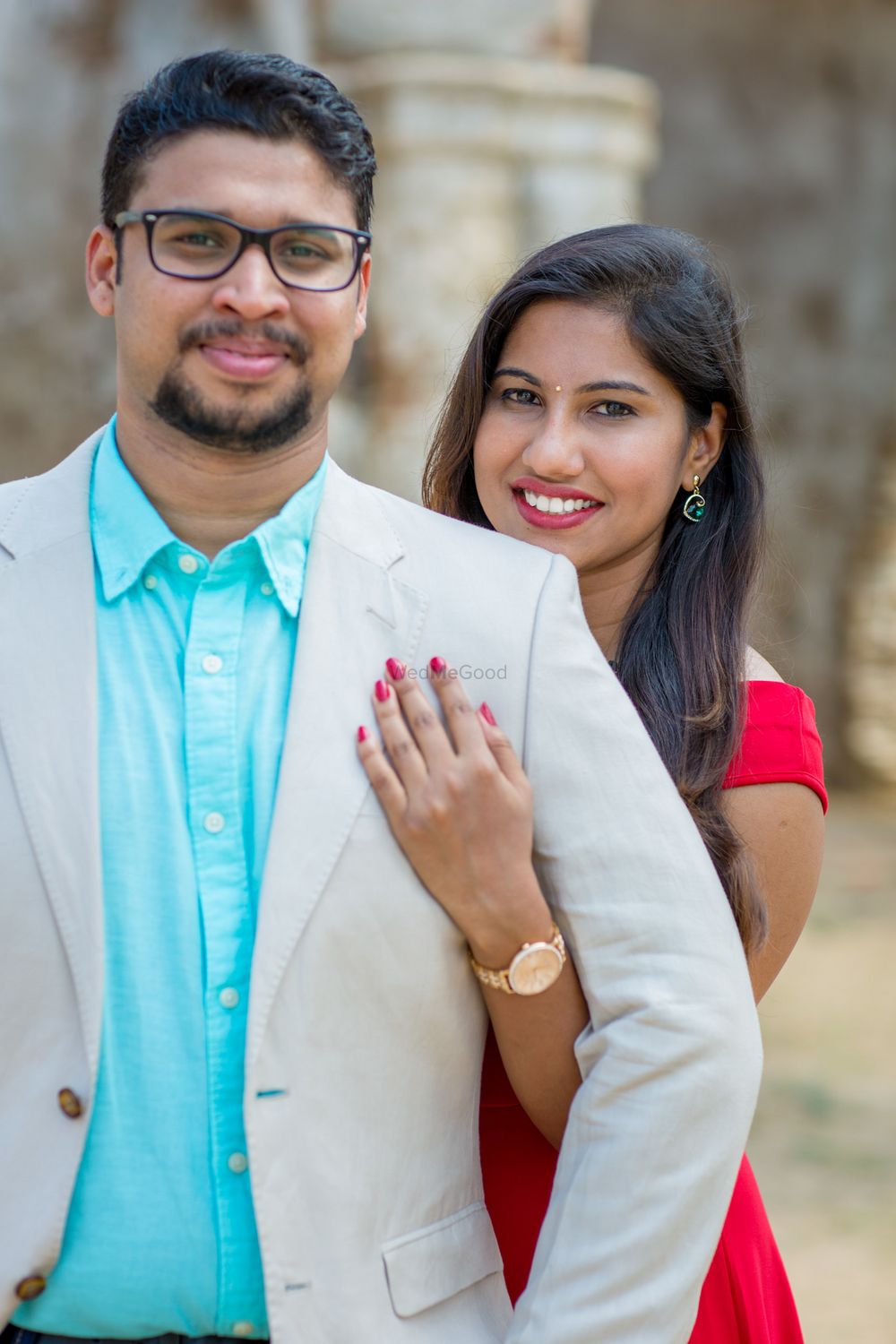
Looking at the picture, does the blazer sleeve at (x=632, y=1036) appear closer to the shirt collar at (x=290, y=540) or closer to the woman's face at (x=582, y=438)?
the shirt collar at (x=290, y=540)

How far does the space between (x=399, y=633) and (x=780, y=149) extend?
29.4 feet

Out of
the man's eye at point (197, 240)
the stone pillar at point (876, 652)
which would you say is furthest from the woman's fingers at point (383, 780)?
the stone pillar at point (876, 652)

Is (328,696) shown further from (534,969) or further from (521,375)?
(521,375)

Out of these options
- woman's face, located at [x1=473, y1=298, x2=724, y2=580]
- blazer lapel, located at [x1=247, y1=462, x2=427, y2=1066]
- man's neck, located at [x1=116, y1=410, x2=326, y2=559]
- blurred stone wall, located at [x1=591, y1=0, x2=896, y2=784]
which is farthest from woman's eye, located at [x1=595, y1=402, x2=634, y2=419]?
blurred stone wall, located at [x1=591, y1=0, x2=896, y2=784]

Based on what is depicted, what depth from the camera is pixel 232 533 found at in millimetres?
1884

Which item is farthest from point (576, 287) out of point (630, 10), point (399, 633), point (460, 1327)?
point (630, 10)

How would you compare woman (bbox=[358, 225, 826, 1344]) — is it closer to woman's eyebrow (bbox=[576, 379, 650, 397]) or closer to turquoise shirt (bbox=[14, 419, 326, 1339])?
woman's eyebrow (bbox=[576, 379, 650, 397])

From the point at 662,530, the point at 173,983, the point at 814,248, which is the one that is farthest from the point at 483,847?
the point at 814,248

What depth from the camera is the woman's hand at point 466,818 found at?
1.78 metres

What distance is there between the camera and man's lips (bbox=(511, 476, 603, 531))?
2.40 metres

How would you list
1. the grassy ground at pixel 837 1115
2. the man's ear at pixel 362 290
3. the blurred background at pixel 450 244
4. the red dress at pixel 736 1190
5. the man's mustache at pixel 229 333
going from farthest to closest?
1. the blurred background at pixel 450 244
2. the grassy ground at pixel 837 1115
3. the red dress at pixel 736 1190
4. the man's ear at pixel 362 290
5. the man's mustache at pixel 229 333

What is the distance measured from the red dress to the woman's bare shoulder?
0.6 inches

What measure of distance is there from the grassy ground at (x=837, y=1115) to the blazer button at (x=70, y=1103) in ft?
11.0

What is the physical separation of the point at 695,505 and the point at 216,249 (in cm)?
100
